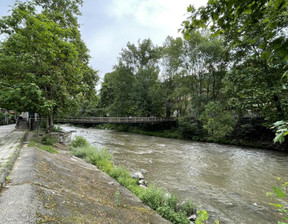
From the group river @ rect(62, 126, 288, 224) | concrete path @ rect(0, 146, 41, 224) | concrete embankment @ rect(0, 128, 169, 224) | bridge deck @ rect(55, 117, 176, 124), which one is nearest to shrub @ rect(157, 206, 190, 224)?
concrete embankment @ rect(0, 128, 169, 224)

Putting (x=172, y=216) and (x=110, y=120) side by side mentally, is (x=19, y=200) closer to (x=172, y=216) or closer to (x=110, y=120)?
(x=172, y=216)

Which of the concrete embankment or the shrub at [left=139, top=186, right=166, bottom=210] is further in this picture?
the shrub at [left=139, top=186, right=166, bottom=210]

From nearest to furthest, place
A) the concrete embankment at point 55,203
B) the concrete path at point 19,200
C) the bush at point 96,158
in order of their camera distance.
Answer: the concrete path at point 19,200, the concrete embankment at point 55,203, the bush at point 96,158

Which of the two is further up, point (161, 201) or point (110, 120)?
point (110, 120)

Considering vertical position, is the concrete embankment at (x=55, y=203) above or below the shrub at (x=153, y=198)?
above

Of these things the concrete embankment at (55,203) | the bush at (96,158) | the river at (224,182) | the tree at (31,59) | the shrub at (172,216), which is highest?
the tree at (31,59)

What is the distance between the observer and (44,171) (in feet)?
11.2

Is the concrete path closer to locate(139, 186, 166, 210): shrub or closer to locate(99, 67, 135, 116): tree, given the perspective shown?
locate(139, 186, 166, 210): shrub

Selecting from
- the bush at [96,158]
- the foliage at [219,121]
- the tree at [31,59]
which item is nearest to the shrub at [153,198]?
the bush at [96,158]

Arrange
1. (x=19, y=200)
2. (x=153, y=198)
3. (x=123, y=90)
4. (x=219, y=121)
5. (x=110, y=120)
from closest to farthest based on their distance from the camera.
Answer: (x=19, y=200), (x=153, y=198), (x=219, y=121), (x=110, y=120), (x=123, y=90)

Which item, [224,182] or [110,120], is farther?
[110,120]

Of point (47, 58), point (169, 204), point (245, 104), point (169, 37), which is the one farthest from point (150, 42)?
point (169, 204)

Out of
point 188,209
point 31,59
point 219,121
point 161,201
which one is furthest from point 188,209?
point 219,121

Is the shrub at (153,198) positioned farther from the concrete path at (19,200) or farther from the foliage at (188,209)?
the concrete path at (19,200)
